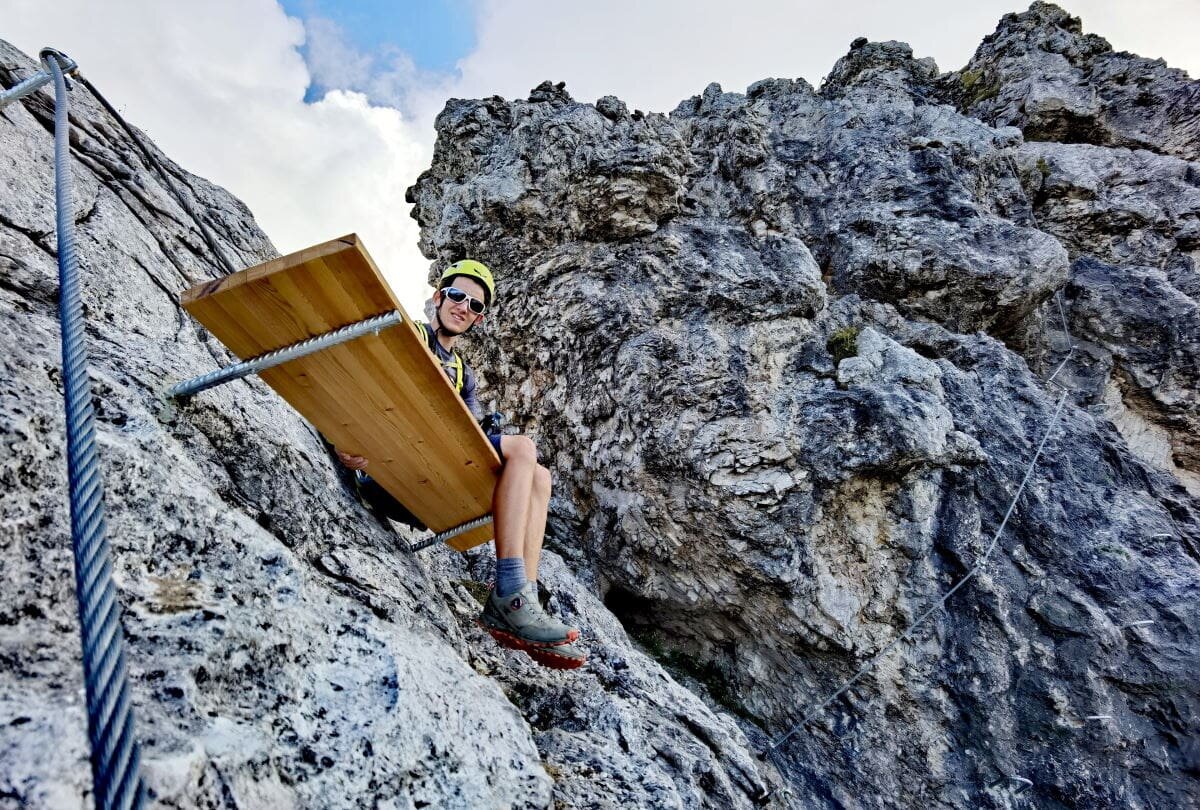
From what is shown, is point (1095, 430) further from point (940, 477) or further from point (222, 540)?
point (222, 540)

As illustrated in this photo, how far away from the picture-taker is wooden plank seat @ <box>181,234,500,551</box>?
2.20 metres

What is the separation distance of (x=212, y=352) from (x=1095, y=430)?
1132 cm

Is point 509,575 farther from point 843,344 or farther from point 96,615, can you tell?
point 843,344

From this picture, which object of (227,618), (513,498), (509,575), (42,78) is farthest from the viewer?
(513,498)

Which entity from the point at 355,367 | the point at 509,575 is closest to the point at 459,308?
the point at 355,367

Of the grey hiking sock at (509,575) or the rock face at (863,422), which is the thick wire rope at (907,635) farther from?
the grey hiking sock at (509,575)

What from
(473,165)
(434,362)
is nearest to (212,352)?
(434,362)

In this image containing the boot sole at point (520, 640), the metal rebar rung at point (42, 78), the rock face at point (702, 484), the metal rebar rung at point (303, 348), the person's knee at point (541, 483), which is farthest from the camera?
the person's knee at point (541, 483)

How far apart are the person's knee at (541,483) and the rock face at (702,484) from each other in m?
0.97

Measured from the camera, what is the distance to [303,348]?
244cm

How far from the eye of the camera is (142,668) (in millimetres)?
1685

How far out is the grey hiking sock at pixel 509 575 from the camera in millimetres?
3166

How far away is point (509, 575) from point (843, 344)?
7509 mm

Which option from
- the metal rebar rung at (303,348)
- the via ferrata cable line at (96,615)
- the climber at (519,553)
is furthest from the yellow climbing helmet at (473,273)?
the via ferrata cable line at (96,615)
